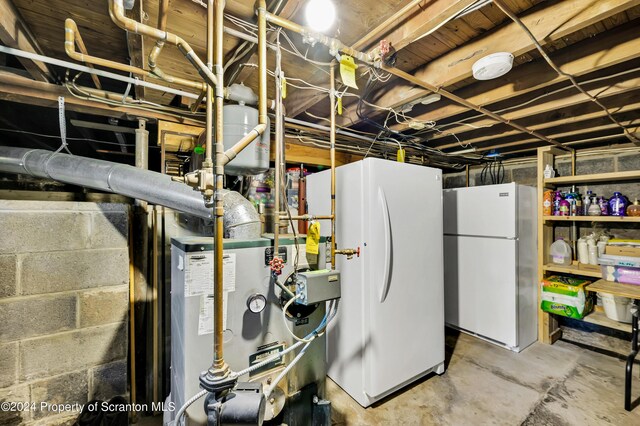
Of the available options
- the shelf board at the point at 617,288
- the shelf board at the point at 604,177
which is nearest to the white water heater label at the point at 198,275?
the shelf board at the point at 617,288

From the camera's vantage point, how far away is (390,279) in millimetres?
1957

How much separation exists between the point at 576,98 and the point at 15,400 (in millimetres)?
4110

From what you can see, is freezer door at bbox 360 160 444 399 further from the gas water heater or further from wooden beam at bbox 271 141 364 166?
wooden beam at bbox 271 141 364 166

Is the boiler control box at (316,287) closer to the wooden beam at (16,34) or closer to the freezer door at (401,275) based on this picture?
the freezer door at (401,275)

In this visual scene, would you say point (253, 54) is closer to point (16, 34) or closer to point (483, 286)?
point (16, 34)

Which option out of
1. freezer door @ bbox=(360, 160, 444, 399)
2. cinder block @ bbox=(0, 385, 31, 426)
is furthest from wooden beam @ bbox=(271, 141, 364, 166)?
cinder block @ bbox=(0, 385, 31, 426)

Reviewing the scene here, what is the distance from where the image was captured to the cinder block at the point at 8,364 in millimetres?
1558

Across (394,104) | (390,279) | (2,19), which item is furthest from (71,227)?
(394,104)

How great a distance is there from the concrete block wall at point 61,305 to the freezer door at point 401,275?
5.83 feet

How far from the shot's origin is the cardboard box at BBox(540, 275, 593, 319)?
2.67 meters

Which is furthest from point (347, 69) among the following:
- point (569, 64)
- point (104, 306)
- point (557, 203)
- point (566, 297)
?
point (566, 297)

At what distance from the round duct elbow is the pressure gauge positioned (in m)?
0.31

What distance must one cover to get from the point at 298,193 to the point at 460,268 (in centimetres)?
213

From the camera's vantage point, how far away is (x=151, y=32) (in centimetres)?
85
